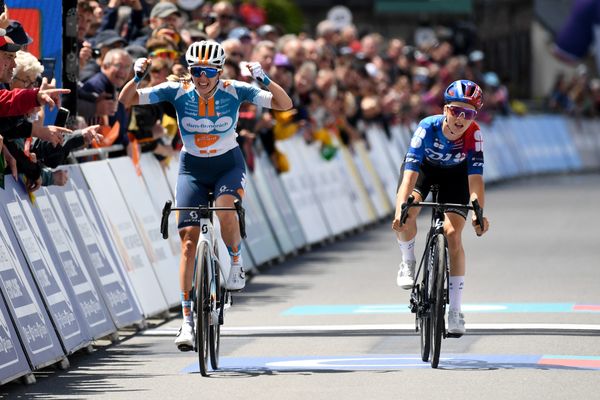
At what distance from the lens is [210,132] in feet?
38.6

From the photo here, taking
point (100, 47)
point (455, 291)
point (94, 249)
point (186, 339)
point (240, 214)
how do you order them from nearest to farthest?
point (186, 339) → point (240, 214) → point (455, 291) → point (94, 249) → point (100, 47)

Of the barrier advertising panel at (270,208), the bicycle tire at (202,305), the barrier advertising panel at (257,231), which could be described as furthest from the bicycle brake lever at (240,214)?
the barrier advertising panel at (270,208)

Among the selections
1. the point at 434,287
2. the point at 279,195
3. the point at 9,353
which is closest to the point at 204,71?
the point at 434,287

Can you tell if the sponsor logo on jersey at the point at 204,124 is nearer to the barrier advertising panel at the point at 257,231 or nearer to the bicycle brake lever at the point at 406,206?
the bicycle brake lever at the point at 406,206

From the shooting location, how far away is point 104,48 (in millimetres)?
15570

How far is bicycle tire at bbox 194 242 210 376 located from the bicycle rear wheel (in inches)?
58.0

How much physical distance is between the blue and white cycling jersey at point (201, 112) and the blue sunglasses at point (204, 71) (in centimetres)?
17

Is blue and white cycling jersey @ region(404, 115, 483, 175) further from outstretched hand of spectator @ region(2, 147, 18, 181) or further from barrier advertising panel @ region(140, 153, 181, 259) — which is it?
barrier advertising panel @ region(140, 153, 181, 259)

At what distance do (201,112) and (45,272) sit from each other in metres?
1.50

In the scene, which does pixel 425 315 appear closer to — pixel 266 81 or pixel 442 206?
pixel 442 206

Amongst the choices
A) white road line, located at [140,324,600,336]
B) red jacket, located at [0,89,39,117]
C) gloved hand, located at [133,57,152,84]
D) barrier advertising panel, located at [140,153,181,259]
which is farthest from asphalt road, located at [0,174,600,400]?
gloved hand, located at [133,57,152,84]

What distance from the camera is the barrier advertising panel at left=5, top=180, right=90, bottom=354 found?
1138 centimetres

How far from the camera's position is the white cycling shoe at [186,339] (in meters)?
11.2

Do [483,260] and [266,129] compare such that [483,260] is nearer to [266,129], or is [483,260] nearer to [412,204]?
[266,129]
